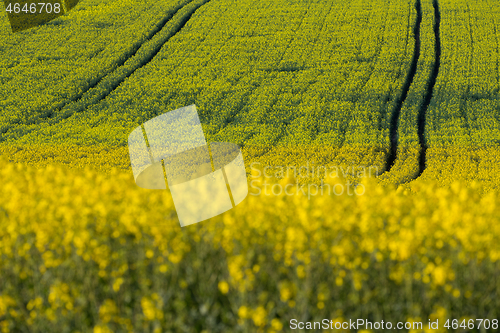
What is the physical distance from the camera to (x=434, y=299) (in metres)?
5.59

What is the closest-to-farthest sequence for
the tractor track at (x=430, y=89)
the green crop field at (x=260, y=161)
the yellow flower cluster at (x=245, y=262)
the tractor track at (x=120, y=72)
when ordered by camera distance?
the yellow flower cluster at (x=245, y=262) < the green crop field at (x=260, y=161) < the tractor track at (x=430, y=89) < the tractor track at (x=120, y=72)

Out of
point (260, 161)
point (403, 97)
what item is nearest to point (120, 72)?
point (403, 97)

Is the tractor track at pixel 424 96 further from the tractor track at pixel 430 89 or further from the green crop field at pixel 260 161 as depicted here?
the green crop field at pixel 260 161

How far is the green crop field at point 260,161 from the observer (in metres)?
5.73

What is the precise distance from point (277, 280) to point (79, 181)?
11.0 feet

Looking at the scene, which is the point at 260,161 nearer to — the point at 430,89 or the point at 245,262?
the point at 245,262

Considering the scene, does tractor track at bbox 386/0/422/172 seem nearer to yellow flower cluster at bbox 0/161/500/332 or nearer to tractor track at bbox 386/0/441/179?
tractor track at bbox 386/0/441/179

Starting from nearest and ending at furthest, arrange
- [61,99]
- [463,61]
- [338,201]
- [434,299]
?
1. [434,299]
2. [338,201]
3. [61,99]
4. [463,61]

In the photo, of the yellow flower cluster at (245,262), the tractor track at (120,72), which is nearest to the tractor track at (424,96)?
the yellow flower cluster at (245,262)

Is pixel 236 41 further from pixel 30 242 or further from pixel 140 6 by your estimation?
pixel 30 242

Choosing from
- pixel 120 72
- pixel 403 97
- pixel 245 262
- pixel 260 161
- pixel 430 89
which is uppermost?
pixel 245 262

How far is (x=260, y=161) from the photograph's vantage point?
52.4 ft

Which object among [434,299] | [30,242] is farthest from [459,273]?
[30,242]

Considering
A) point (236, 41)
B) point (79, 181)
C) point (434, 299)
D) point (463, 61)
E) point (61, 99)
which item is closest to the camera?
point (434, 299)
